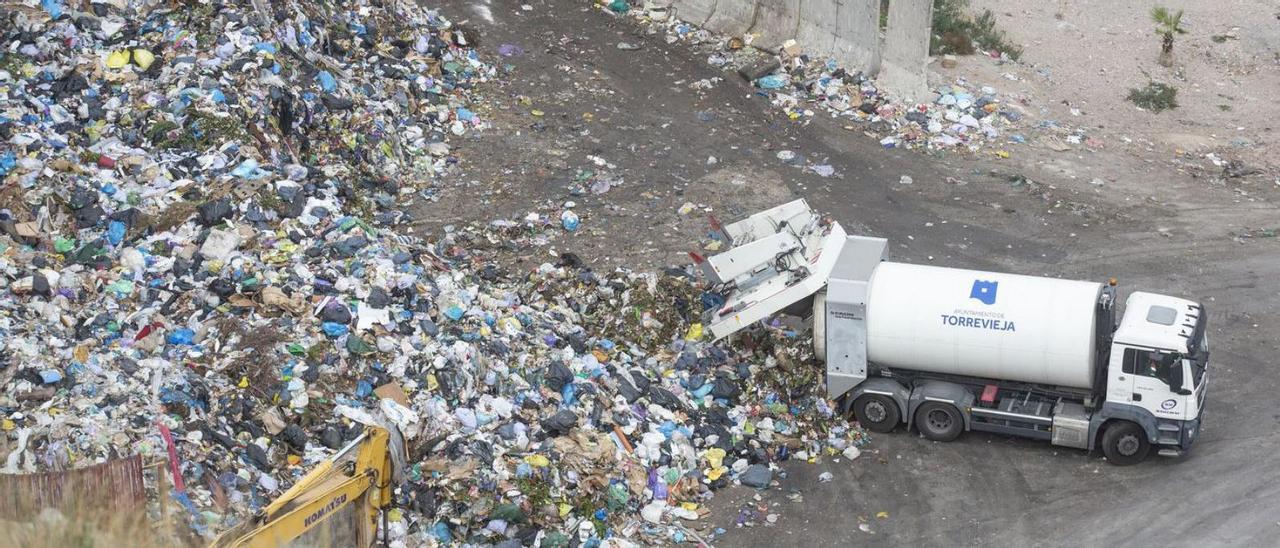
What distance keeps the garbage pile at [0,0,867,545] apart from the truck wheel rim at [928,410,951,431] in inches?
26.8

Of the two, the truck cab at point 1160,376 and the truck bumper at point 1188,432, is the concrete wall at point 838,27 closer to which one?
the truck cab at point 1160,376

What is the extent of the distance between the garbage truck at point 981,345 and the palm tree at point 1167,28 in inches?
358

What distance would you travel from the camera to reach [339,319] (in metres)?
11.8

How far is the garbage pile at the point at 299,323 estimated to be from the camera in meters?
10.5

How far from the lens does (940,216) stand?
629 inches

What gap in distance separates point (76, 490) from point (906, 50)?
12969mm

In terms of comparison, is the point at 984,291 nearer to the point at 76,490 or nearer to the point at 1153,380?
the point at 1153,380

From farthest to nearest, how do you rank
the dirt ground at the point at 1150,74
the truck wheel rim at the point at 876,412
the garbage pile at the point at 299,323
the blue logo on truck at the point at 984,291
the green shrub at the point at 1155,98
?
the green shrub at the point at 1155,98
the dirt ground at the point at 1150,74
the truck wheel rim at the point at 876,412
the blue logo on truck at the point at 984,291
the garbage pile at the point at 299,323

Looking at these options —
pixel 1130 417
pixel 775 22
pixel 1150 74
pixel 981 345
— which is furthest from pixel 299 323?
pixel 1150 74

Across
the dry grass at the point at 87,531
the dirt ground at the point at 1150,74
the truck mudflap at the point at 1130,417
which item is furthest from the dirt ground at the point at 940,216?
the dry grass at the point at 87,531

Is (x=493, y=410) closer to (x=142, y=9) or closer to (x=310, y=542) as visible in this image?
(x=310, y=542)

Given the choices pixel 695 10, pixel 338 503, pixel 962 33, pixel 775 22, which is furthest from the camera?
pixel 695 10

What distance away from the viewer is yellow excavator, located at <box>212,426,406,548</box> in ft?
27.5

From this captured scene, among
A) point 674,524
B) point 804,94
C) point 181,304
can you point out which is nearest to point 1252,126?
point 804,94
